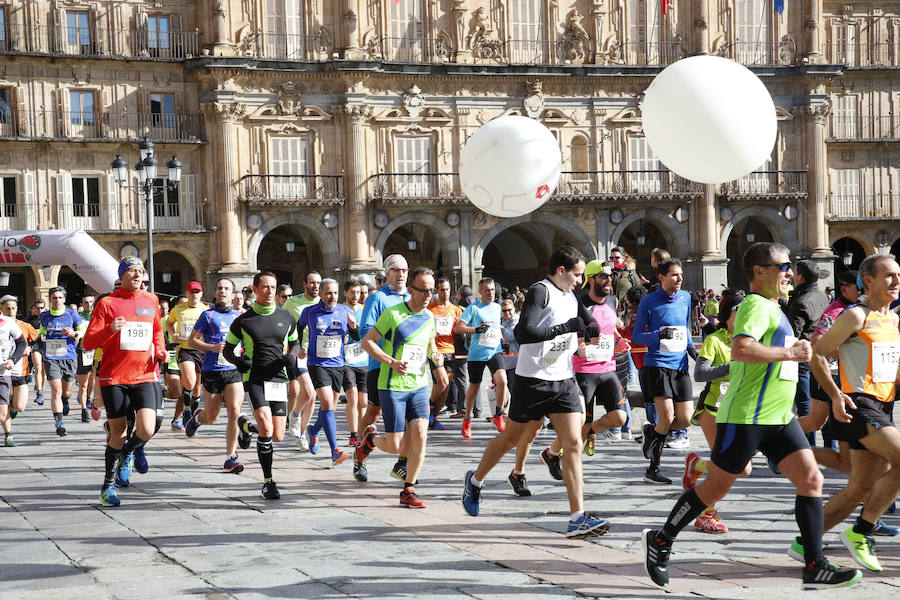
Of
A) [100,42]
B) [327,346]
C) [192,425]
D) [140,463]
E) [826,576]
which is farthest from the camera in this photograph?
[100,42]

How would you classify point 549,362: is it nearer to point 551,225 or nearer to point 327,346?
point 327,346

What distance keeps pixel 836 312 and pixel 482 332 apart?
16.8ft

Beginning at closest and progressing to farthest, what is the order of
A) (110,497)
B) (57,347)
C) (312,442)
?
(110,497) < (312,442) < (57,347)

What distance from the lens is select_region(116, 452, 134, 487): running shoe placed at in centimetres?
900

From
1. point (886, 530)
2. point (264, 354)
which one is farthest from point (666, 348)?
point (264, 354)

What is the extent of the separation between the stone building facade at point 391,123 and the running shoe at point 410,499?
26179 mm

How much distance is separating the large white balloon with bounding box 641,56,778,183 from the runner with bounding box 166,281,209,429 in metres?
6.90

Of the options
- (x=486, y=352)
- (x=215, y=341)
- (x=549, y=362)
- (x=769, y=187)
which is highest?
(x=769, y=187)

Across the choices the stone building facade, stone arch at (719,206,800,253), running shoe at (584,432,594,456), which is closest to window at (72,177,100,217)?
the stone building facade

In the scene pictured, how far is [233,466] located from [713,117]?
193 inches

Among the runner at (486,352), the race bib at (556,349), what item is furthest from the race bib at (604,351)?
the runner at (486,352)

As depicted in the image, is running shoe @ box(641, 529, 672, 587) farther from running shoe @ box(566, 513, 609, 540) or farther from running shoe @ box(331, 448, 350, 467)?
running shoe @ box(331, 448, 350, 467)

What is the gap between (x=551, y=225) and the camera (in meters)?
36.5

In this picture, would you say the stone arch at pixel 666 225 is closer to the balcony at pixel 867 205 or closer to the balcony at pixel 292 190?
the balcony at pixel 867 205
